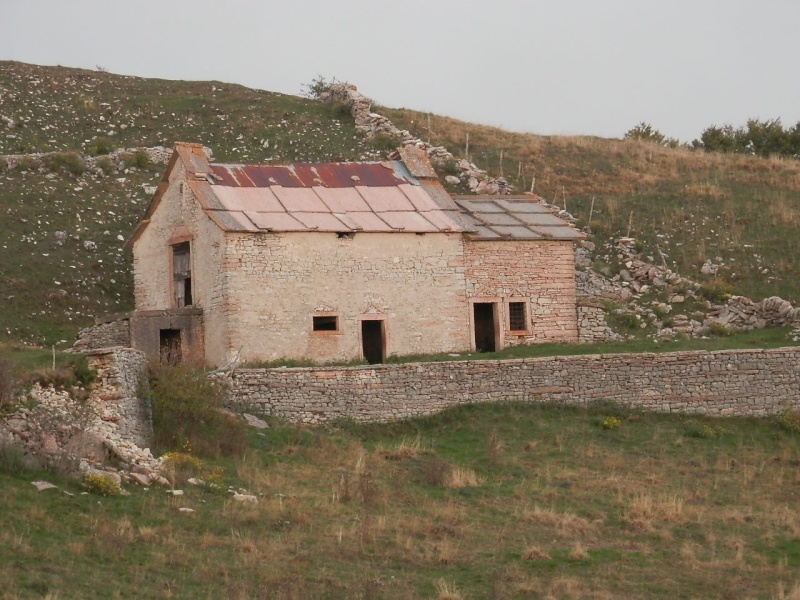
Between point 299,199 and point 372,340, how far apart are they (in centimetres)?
396

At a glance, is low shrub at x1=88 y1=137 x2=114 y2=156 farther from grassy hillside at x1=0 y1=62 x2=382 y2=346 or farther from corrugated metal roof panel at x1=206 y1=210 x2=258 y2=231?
corrugated metal roof panel at x1=206 y1=210 x2=258 y2=231

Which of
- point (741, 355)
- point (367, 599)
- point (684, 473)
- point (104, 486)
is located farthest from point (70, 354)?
point (741, 355)

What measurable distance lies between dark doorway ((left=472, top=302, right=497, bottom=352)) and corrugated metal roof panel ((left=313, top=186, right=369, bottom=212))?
3.95 m

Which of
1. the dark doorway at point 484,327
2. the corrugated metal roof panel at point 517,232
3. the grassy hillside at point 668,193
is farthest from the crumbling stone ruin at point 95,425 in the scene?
the grassy hillside at point 668,193

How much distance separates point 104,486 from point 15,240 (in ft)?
71.0

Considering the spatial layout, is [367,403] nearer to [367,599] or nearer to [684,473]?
[684,473]

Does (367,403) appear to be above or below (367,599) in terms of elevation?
above

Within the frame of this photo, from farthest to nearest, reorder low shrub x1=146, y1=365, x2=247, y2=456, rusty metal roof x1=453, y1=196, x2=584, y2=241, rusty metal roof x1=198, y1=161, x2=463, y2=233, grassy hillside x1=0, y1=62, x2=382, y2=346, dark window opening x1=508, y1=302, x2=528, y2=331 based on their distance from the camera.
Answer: grassy hillside x1=0, y1=62, x2=382, y2=346, rusty metal roof x1=453, y1=196, x2=584, y2=241, dark window opening x1=508, y1=302, x2=528, y2=331, rusty metal roof x1=198, y1=161, x2=463, y2=233, low shrub x1=146, y1=365, x2=247, y2=456

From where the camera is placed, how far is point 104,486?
888 inches

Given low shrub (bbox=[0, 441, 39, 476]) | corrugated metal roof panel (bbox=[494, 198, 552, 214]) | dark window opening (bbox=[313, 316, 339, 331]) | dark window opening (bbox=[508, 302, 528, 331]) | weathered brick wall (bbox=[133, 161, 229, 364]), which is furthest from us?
corrugated metal roof panel (bbox=[494, 198, 552, 214])

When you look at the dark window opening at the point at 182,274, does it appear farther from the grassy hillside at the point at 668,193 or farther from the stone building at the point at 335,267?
the grassy hillside at the point at 668,193

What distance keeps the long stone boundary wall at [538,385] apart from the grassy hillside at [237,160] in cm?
893

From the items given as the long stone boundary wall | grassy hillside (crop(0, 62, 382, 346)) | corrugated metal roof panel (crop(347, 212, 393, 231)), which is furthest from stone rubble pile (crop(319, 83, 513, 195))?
the long stone boundary wall

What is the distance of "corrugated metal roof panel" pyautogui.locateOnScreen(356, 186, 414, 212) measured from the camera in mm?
36594
